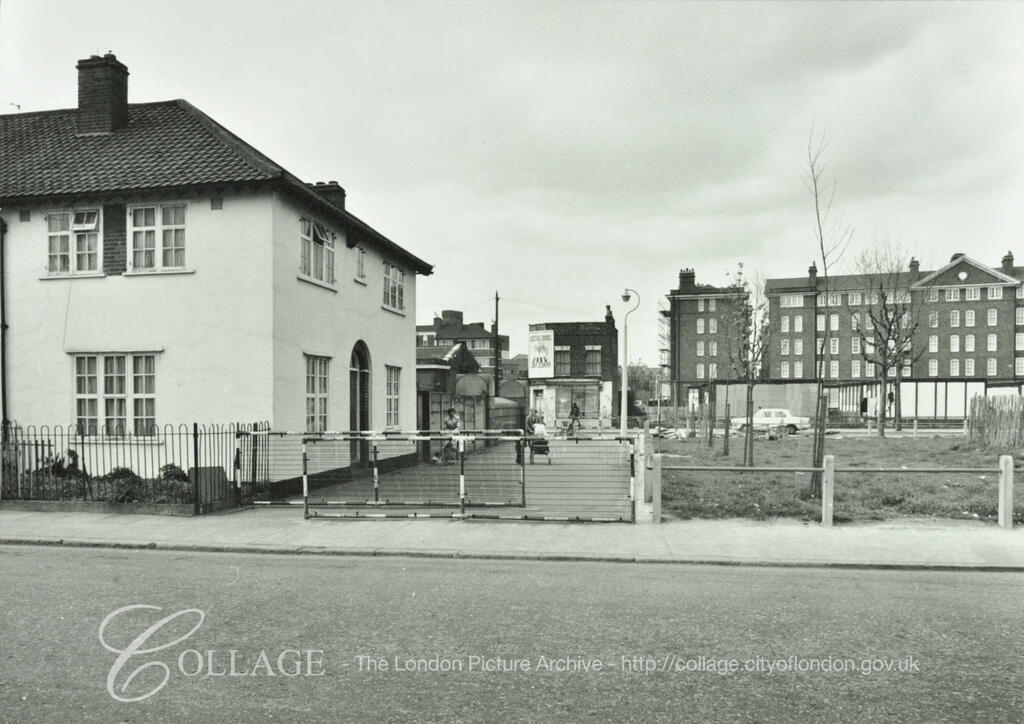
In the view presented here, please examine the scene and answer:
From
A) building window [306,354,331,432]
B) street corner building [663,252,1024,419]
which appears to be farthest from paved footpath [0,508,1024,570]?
street corner building [663,252,1024,419]

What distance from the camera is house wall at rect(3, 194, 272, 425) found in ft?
48.6

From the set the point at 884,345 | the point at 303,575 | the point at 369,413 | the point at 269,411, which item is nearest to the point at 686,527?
the point at 303,575

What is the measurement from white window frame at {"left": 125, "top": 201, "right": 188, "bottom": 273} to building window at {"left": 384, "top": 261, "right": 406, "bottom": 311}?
672 centimetres

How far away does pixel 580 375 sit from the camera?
61781mm

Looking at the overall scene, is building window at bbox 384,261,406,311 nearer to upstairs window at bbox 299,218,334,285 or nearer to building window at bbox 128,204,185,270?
upstairs window at bbox 299,218,334,285

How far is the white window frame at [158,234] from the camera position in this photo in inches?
599

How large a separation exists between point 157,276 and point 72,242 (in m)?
2.21

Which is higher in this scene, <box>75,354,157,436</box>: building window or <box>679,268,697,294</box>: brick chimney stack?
<box>679,268,697,294</box>: brick chimney stack

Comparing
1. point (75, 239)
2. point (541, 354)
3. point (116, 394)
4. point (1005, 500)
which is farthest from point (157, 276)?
point (541, 354)

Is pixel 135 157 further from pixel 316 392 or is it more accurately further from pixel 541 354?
pixel 541 354

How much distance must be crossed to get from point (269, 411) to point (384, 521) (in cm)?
442

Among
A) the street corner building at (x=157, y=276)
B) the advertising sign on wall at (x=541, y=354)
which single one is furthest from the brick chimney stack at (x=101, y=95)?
the advertising sign on wall at (x=541, y=354)

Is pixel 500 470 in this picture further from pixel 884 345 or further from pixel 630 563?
pixel 884 345

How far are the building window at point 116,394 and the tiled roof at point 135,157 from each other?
134 inches
